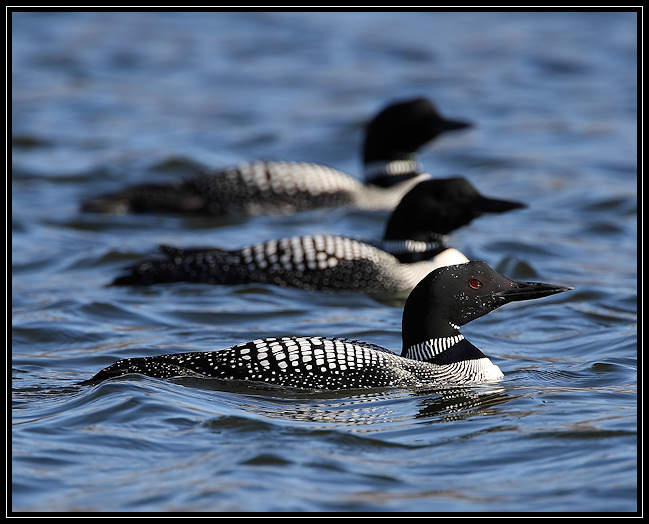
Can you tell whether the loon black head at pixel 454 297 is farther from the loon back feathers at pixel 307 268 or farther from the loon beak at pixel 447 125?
the loon beak at pixel 447 125

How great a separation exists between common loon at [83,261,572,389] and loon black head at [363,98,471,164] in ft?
14.3

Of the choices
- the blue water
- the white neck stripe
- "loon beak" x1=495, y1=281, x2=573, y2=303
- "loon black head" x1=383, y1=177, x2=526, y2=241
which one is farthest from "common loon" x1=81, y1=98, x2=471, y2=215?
the white neck stripe

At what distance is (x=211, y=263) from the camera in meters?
7.34

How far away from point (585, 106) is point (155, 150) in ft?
15.2

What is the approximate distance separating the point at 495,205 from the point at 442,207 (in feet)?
1.04

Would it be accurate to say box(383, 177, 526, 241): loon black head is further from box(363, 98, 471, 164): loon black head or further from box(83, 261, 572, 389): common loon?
box(363, 98, 471, 164): loon black head

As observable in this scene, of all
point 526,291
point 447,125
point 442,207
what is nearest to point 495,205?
point 442,207

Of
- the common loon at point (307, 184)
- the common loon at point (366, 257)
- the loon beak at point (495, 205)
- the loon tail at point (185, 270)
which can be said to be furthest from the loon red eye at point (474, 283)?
the common loon at point (307, 184)

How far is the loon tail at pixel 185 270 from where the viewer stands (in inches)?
288

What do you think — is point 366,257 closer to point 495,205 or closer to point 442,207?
point 442,207

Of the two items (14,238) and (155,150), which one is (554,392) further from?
(155,150)

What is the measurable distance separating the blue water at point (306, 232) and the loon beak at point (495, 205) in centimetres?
59

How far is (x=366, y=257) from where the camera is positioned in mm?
7242
